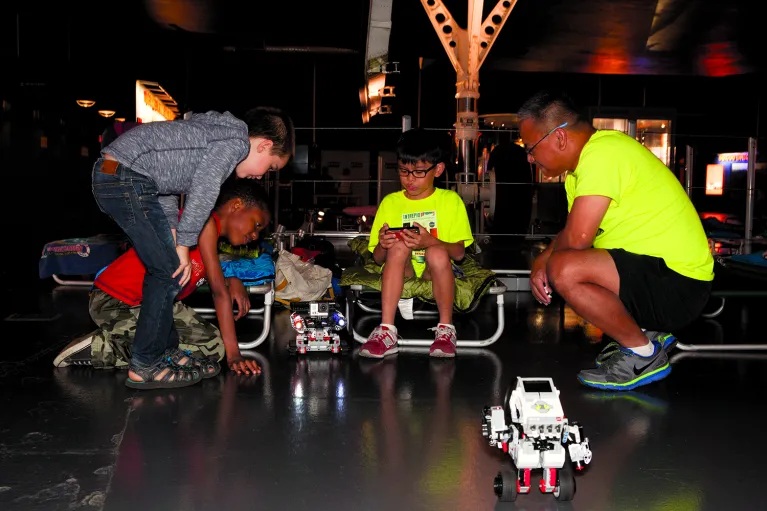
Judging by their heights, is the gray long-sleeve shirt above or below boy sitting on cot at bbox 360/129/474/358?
above

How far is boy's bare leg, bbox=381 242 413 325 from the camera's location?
334 centimetres

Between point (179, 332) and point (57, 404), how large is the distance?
2.35 ft

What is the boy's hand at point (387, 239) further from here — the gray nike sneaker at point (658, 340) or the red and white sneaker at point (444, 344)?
the gray nike sneaker at point (658, 340)

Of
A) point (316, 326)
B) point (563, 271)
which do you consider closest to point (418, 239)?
point (316, 326)

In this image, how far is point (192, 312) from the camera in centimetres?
319

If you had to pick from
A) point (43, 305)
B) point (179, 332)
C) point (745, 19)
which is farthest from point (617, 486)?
point (745, 19)

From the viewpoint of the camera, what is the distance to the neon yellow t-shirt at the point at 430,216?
3553 millimetres

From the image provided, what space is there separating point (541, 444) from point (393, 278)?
1.74m

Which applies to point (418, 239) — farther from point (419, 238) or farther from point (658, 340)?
point (658, 340)

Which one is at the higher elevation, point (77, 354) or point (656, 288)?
point (656, 288)

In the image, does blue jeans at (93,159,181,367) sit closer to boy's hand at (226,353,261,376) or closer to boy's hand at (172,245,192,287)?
boy's hand at (172,245,192,287)

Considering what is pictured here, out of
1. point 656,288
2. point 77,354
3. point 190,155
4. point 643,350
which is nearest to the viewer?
point 190,155

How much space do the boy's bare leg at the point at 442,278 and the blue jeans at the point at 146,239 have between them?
1163 millimetres

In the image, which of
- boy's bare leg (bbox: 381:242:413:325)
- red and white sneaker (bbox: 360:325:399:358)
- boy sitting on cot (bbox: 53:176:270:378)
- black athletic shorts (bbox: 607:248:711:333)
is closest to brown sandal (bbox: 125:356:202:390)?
boy sitting on cot (bbox: 53:176:270:378)
